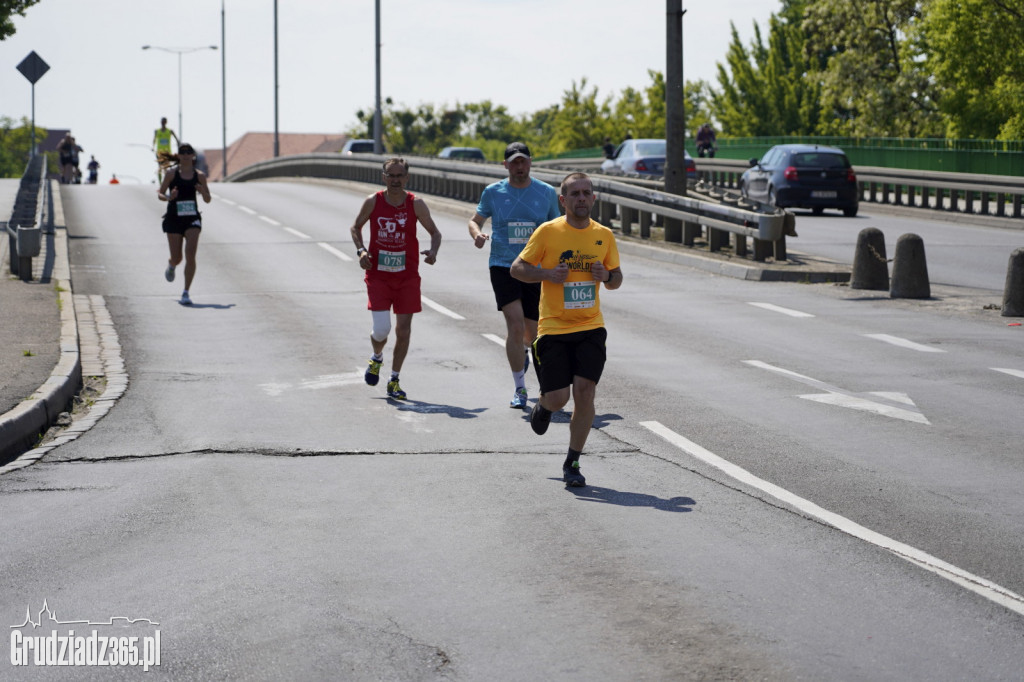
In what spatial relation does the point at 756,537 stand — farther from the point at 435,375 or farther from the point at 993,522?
the point at 435,375

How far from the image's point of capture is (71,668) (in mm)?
5012

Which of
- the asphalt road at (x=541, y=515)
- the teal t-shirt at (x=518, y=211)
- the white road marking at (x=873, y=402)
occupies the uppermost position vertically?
the teal t-shirt at (x=518, y=211)

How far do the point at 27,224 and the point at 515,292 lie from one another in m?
12.4

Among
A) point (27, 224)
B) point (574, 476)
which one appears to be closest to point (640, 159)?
point (27, 224)

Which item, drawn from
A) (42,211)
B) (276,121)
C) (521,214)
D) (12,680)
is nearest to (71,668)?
(12,680)

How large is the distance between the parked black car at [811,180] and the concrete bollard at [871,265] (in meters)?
13.2

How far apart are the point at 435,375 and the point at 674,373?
6.75 ft

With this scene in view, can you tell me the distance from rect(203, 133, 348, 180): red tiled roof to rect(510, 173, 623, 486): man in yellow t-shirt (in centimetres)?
13414

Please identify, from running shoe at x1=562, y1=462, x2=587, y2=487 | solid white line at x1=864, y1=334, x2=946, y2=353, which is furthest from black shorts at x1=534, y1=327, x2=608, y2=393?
solid white line at x1=864, y1=334, x2=946, y2=353

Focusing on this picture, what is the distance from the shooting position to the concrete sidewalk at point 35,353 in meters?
9.37

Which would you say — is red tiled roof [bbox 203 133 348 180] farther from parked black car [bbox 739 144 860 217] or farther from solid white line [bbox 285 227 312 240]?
solid white line [bbox 285 227 312 240]

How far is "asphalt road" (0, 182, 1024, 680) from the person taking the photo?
516cm

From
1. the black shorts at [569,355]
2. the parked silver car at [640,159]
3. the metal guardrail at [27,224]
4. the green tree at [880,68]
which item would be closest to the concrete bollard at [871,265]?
the metal guardrail at [27,224]

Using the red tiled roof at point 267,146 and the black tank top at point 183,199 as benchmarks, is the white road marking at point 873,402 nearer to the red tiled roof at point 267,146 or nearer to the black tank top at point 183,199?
the black tank top at point 183,199
